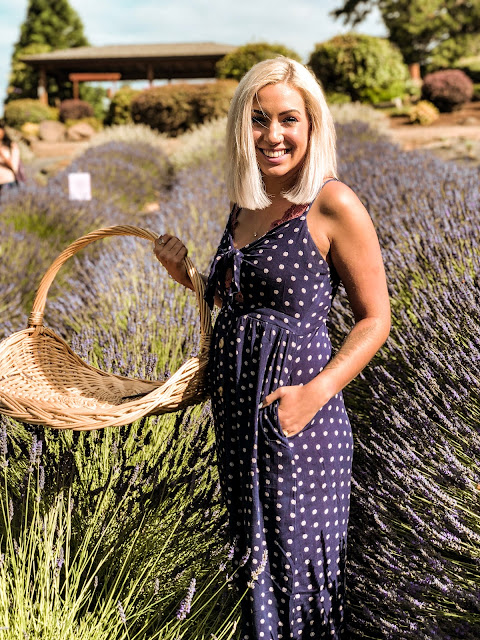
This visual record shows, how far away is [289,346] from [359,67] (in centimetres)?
1877

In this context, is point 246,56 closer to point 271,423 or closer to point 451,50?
point 451,50

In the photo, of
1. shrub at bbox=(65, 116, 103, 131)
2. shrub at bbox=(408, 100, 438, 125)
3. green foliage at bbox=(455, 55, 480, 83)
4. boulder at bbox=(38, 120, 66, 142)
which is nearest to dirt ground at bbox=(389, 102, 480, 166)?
shrub at bbox=(408, 100, 438, 125)

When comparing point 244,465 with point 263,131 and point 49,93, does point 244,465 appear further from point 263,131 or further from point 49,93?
point 49,93

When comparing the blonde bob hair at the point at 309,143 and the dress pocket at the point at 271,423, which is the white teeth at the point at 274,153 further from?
the dress pocket at the point at 271,423

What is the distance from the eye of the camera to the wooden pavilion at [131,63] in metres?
30.2

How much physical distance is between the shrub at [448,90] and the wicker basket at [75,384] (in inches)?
695

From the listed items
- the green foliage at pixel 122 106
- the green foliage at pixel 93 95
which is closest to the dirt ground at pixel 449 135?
the green foliage at pixel 122 106

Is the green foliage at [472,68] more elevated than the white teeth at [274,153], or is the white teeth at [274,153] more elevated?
the green foliage at [472,68]

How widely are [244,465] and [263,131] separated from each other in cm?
84

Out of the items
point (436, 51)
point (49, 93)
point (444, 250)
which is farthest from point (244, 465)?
point (49, 93)

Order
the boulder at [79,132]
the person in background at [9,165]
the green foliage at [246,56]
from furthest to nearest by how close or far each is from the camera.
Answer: the boulder at [79,132]
the green foliage at [246,56]
the person in background at [9,165]

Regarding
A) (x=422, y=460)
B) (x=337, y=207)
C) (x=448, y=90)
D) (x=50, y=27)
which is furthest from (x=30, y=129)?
(x=337, y=207)

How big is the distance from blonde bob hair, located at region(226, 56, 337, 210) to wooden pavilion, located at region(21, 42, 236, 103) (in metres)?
29.3

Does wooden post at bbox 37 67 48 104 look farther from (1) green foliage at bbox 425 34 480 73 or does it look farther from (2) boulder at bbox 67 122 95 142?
(1) green foliage at bbox 425 34 480 73
